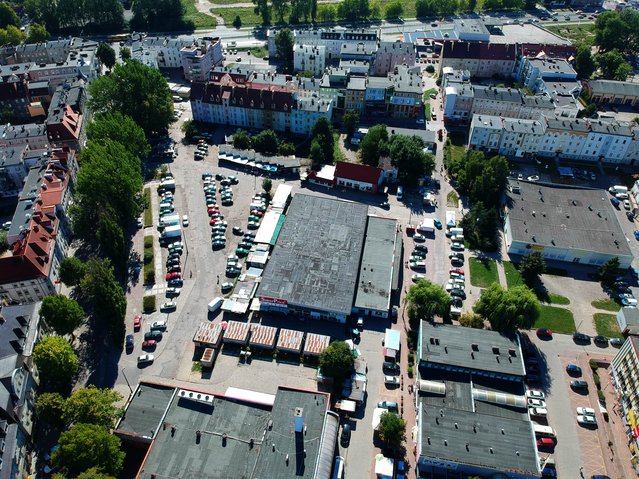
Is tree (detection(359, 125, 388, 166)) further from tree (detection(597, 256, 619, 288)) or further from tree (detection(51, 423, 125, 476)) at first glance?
Answer: tree (detection(51, 423, 125, 476))

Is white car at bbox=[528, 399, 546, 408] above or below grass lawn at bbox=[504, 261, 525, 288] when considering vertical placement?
below

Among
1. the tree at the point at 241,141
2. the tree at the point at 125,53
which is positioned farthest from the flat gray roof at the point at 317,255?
the tree at the point at 125,53

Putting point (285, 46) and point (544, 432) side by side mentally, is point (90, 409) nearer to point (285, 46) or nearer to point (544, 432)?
point (544, 432)

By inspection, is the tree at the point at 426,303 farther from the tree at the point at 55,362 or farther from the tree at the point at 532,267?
the tree at the point at 55,362

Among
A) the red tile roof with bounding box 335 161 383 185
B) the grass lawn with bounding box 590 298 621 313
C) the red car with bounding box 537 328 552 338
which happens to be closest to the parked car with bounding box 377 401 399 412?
the red car with bounding box 537 328 552 338

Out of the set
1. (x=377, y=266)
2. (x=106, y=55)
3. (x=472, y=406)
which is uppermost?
(x=106, y=55)

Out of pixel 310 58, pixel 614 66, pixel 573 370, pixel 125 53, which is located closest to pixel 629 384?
pixel 573 370
